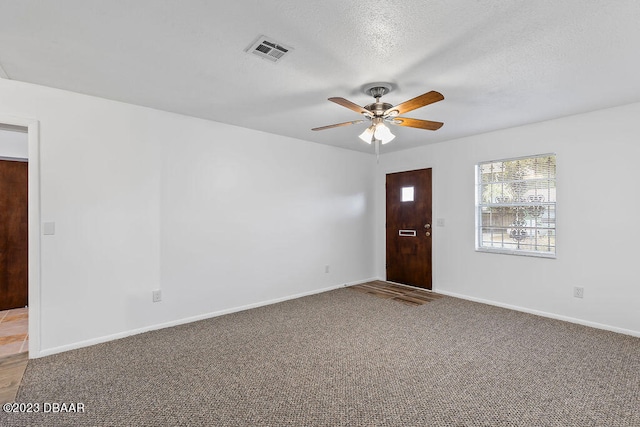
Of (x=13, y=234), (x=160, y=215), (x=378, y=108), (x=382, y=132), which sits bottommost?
(x=13, y=234)

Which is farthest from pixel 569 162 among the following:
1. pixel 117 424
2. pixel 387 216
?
pixel 117 424

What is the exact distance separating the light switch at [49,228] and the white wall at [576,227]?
4813 millimetres

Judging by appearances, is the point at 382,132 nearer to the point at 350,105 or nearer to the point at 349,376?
the point at 350,105

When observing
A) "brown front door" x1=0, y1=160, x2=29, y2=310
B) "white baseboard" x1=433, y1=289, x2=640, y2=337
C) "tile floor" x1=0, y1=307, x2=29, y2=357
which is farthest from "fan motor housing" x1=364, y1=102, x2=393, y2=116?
"brown front door" x1=0, y1=160, x2=29, y2=310

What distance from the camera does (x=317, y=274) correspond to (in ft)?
15.9

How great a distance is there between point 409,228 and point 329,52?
3.67 meters

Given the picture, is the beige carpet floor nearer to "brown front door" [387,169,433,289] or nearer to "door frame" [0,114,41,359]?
"door frame" [0,114,41,359]

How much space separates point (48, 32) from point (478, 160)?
15.3 ft

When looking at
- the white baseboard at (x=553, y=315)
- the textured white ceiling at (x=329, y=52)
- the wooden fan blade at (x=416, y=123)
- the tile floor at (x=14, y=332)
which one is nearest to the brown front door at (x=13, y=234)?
the tile floor at (x=14, y=332)

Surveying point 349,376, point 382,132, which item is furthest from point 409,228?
point 349,376

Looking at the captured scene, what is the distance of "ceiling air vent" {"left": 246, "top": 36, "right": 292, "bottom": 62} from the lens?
2016 millimetres

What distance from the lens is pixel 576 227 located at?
3514 millimetres

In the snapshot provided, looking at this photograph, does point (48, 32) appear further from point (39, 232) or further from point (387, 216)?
point (387, 216)

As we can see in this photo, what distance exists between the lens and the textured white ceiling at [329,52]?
1.72m
